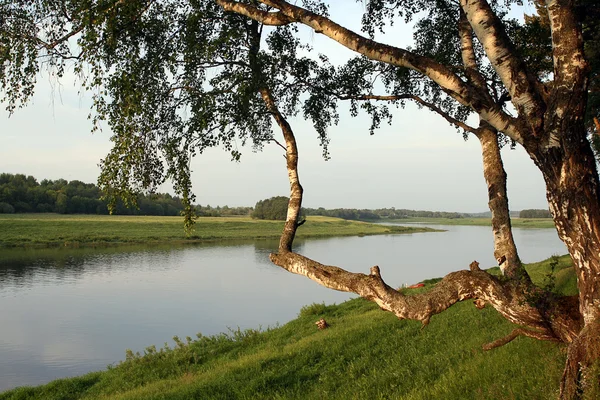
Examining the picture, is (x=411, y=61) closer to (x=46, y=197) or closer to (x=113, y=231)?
(x=113, y=231)

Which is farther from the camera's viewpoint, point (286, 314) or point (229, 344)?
point (286, 314)

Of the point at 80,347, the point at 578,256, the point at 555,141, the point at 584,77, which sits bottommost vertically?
the point at 80,347

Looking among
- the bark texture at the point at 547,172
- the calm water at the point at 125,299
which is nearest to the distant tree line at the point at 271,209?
the calm water at the point at 125,299

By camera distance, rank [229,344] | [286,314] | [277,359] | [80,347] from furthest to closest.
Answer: [286,314] → [80,347] → [229,344] → [277,359]

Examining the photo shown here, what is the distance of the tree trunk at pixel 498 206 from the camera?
522 cm

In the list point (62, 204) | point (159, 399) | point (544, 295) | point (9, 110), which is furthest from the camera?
point (62, 204)

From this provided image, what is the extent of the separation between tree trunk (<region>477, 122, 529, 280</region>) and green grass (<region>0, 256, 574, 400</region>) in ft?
4.21

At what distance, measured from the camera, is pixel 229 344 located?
14.8 meters

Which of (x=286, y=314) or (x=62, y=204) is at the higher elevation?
(x=62, y=204)

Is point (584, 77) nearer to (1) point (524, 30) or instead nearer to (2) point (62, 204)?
(1) point (524, 30)

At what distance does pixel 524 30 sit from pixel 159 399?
393 inches

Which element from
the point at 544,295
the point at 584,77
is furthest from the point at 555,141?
the point at 544,295

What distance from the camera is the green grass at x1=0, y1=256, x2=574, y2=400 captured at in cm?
591

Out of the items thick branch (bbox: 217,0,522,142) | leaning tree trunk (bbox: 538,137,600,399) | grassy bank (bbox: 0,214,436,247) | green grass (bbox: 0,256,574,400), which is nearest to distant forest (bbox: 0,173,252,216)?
grassy bank (bbox: 0,214,436,247)
